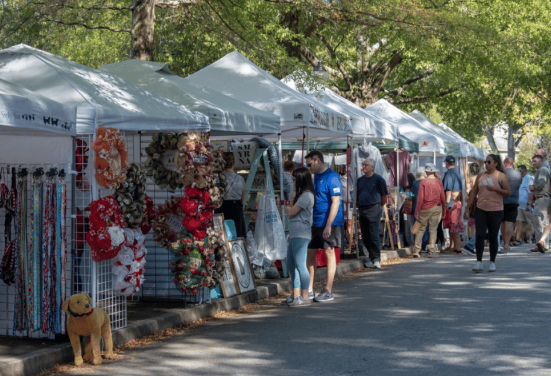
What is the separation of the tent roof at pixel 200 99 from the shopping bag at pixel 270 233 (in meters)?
1.23

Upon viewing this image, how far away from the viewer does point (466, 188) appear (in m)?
23.5

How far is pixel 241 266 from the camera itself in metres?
10.2

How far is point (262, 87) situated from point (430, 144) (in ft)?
29.5

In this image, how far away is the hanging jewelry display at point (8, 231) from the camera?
7.25 metres

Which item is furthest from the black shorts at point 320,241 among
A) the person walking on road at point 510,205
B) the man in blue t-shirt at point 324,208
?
the person walking on road at point 510,205

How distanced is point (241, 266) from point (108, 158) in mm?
3502

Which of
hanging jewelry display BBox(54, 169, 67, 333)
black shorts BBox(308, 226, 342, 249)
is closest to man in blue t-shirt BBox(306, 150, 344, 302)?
black shorts BBox(308, 226, 342, 249)

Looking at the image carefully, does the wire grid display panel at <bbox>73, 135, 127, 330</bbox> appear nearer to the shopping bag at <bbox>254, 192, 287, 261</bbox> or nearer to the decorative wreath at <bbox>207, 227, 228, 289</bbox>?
the decorative wreath at <bbox>207, 227, 228, 289</bbox>

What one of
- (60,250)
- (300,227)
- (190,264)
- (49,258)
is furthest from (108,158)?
(300,227)

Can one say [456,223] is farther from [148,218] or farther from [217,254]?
[148,218]

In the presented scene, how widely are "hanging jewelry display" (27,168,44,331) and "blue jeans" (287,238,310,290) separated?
345 centimetres

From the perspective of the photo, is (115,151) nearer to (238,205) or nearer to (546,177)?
(238,205)

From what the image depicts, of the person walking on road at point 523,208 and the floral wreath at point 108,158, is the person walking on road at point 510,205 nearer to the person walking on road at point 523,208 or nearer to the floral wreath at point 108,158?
the person walking on road at point 523,208

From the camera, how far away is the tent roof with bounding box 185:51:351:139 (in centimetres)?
1215
